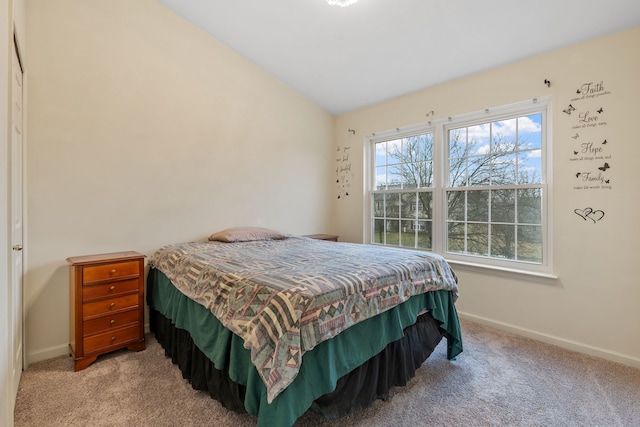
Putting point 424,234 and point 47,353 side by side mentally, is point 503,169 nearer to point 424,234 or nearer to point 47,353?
point 424,234

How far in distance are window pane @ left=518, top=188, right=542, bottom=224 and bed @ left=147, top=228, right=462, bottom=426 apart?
3.71ft

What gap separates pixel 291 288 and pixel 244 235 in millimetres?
1726

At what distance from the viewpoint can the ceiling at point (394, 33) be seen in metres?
2.10

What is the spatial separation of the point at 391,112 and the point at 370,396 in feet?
9.90

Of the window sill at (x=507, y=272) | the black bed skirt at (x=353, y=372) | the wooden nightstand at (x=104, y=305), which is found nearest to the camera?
the black bed skirt at (x=353, y=372)

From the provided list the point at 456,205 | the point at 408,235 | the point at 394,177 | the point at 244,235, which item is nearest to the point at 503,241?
the point at 456,205

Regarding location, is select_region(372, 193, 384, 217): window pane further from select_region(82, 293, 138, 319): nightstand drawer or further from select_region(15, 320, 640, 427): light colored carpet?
select_region(82, 293, 138, 319): nightstand drawer

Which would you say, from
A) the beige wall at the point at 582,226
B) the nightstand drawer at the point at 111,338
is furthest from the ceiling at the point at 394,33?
the nightstand drawer at the point at 111,338

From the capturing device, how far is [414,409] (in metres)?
1.61

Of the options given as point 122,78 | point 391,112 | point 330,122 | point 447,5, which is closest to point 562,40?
point 447,5

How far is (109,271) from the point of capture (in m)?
2.09

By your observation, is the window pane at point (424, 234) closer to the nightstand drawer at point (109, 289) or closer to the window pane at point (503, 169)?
the window pane at point (503, 169)

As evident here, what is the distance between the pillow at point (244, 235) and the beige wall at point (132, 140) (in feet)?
0.71

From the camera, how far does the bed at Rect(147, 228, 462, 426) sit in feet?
3.94
